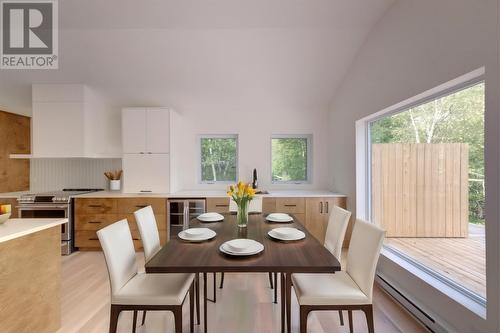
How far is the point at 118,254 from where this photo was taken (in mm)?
1561

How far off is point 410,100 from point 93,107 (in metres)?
4.17

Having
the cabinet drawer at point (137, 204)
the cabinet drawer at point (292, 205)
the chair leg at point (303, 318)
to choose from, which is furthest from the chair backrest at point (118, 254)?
the cabinet drawer at point (292, 205)

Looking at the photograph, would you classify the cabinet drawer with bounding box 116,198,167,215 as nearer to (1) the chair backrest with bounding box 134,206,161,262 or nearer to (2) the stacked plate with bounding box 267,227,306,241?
(1) the chair backrest with bounding box 134,206,161,262

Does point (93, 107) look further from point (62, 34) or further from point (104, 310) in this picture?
point (104, 310)

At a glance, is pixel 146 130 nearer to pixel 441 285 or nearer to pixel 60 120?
pixel 60 120

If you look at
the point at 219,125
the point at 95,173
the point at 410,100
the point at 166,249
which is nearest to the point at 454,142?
the point at 410,100

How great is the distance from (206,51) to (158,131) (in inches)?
52.1

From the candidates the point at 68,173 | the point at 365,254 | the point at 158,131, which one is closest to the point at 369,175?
the point at 365,254

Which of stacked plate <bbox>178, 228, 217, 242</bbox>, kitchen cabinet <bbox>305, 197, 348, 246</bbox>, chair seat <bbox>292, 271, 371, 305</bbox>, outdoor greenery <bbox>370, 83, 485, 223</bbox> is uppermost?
outdoor greenery <bbox>370, 83, 485, 223</bbox>

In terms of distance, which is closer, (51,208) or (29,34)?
(29,34)

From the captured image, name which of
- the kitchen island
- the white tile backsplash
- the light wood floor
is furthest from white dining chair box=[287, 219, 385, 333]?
the white tile backsplash

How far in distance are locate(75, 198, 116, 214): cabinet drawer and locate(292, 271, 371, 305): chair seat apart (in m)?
2.92

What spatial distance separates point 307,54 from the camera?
10.4 feet

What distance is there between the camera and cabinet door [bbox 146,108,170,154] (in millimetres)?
3549
